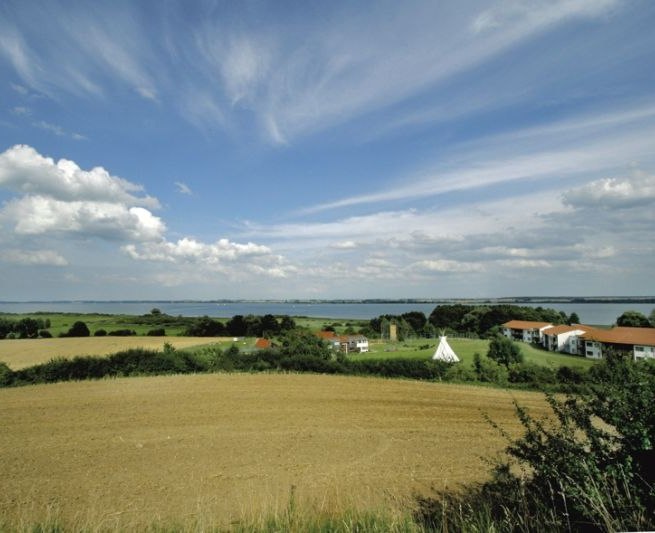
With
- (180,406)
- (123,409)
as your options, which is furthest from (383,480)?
(123,409)

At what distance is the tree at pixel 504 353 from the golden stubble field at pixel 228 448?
13253 millimetres

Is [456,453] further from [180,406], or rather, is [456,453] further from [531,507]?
[180,406]

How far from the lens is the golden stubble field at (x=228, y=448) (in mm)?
9438

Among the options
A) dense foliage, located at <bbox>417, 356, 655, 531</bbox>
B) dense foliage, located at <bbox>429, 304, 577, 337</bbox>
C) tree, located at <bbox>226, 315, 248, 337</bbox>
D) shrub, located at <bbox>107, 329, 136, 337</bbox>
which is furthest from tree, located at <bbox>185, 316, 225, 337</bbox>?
dense foliage, located at <bbox>417, 356, 655, 531</bbox>

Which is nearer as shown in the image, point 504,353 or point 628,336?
point 504,353

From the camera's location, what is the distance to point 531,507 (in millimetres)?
4254

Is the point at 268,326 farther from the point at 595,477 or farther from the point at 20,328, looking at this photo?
the point at 595,477

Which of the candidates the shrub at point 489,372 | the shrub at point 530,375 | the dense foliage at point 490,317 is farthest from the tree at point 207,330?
the shrub at point 530,375

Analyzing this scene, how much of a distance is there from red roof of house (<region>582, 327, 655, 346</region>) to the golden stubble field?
2965 centimetres

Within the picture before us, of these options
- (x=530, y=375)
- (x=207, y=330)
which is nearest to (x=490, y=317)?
(x=207, y=330)

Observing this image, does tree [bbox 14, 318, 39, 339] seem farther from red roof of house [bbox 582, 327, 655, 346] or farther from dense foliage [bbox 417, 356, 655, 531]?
red roof of house [bbox 582, 327, 655, 346]

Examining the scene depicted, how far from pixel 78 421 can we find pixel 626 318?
7641 centimetres

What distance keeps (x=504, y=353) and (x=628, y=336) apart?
66.6 ft

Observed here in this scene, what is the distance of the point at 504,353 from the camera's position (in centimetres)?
3947
